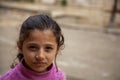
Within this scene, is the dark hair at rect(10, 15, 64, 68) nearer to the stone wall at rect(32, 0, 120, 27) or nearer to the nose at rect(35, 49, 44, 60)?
the nose at rect(35, 49, 44, 60)

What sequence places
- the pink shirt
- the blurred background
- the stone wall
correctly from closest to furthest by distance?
A: the pink shirt
the blurred background
the stone wall

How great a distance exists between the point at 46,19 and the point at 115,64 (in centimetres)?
657

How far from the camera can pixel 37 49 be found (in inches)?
90.2

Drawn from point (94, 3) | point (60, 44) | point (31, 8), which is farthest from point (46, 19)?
point (94, 3)

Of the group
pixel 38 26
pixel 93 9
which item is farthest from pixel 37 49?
pixel 93 9

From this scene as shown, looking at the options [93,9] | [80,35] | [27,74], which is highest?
[27,74]

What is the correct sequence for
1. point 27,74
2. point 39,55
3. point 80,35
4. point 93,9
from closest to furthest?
point 39,55
point 27,74
point 80,35
point 93,9

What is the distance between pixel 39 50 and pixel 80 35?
1063 cm

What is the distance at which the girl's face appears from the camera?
228 cm

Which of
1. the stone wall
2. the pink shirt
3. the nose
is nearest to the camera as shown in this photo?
the nose

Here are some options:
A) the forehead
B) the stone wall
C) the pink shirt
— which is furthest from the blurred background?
the forehead

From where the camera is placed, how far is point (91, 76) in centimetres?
768

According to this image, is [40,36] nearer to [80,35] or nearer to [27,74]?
[27,74]

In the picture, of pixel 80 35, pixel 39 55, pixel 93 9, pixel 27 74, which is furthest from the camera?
pixel 93 9
